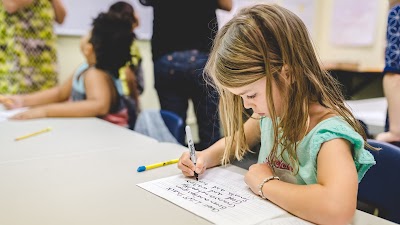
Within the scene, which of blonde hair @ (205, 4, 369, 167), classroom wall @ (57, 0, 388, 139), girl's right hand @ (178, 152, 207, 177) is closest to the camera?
blonde hair @ (205, 4, 369, 167)

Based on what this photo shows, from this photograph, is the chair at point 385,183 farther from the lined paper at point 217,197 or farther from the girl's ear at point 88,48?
the girl's ear at point 88,48

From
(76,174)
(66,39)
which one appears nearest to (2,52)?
(66,39)

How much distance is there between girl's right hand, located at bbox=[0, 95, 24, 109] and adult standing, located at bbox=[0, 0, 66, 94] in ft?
0.47

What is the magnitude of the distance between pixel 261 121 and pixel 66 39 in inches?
93.2

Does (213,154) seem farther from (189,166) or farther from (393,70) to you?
(393,70)

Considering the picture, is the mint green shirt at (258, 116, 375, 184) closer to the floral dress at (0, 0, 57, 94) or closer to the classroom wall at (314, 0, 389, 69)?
the floral dress at (0, 0, 57, 94)

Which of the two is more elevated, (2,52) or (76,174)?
(2,52)

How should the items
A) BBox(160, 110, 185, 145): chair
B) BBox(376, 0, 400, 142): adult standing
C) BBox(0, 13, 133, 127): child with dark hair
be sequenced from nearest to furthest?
1. BBox(376, 0, 400, 142): adult standing
2. BBox(160, 110, 185, 145): chair
3. BBox(0, 13, 133, 127): child with dark hair

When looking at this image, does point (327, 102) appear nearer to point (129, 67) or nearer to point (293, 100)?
point (293, 100)

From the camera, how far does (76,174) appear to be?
3.19 feet

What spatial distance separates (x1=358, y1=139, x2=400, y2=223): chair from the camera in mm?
968

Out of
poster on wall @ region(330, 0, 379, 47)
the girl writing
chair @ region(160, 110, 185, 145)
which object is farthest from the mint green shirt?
poster on wall @ region(330, 0, 379, 47)

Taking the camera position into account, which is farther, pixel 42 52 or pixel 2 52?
pixel 42 52

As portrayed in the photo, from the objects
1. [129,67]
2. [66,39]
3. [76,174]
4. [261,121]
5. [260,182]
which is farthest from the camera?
[66,39]
